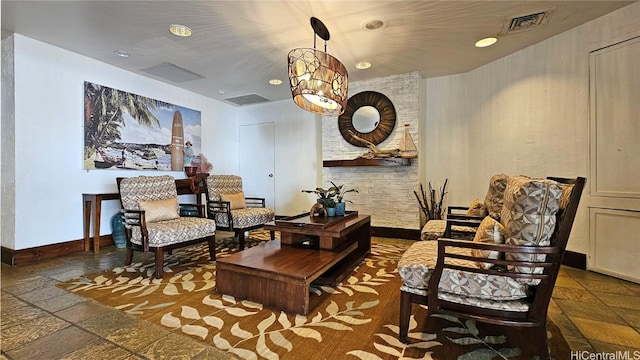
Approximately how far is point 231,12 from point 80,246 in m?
3.52

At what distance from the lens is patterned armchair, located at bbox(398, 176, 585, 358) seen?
53.4 inches

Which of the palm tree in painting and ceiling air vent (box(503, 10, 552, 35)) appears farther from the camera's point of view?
the palm tree in painting

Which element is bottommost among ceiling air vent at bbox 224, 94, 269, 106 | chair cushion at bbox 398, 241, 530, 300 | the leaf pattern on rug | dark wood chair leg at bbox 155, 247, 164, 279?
the leaf pattern on rug

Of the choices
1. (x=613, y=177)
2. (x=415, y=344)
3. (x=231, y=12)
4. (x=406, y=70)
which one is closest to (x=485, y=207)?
(x=613, y=177)

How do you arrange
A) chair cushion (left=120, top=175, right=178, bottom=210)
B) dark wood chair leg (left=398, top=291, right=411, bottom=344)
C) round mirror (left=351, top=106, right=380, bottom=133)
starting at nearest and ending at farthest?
dark wood chair leg (left=398, top=291, right=411, bottom=344), chair cushion (left=120, top=175, right=178, bottom=210), round mirror (left=351, top=106, right=380, bottom=133)

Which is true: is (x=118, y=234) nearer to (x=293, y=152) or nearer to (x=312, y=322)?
(x=293, y=152)

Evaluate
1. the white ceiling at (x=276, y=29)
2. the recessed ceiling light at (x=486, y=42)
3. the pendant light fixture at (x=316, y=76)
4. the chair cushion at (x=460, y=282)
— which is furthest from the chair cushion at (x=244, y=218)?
the recessed ceiling light at (x=486, y=42)

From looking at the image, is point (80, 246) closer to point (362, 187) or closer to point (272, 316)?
point (272, 316)

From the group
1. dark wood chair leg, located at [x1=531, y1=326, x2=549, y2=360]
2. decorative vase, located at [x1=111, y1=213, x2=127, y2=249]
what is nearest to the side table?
decorative vase, located at [x1=111, y1=213, x2=127, y2=249]

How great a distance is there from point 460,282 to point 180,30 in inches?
138

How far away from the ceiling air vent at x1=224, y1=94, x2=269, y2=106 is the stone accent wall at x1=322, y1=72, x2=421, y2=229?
1605 millimetres

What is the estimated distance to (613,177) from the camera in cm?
Answer: 273

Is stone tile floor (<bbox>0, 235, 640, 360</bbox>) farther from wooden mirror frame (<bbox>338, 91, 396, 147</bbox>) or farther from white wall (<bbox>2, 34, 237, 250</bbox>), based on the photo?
wooden mirror frame (<bbox>338, 91, 396, 147</bbox>)

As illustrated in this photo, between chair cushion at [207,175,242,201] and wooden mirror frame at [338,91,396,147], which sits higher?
wooden mirror frame at [338,91,396,147]
